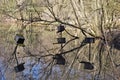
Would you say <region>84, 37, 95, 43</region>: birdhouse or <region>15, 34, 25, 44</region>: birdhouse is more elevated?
<region>15, 34, 25, 44</region>: birdhouse

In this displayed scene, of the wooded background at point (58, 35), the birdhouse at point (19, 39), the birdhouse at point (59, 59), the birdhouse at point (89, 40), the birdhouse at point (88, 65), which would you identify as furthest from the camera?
the birdhouse at point (89, 40)

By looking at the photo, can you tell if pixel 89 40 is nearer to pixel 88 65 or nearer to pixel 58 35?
pixel 58 35

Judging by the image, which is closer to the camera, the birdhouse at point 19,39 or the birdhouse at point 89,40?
the birdhouse at point 19,39

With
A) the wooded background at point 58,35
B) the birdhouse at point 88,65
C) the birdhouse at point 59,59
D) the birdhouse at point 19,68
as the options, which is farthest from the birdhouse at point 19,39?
the birdhouse at point 88,65

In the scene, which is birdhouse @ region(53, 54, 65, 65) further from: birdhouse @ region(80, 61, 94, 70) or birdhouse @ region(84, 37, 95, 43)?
birdhouse @ region(84, 37, 95, 43)

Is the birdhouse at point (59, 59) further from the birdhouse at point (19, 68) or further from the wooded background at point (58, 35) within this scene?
the birdhouse at point (19, 68)

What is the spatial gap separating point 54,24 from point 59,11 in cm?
39

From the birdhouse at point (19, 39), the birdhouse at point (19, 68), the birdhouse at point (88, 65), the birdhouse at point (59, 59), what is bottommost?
the birdhouse at point (88, 65)

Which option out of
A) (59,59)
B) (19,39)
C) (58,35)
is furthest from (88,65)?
(58,35)

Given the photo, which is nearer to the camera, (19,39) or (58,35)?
(19,39)

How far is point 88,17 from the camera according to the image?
7113 millimetres

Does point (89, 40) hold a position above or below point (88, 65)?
above

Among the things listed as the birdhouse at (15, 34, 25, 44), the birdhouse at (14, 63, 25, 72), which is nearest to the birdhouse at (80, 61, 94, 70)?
the birdhouse at (14, 63, 25, 72)

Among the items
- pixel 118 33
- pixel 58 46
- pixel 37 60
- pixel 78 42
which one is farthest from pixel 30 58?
pixel 118 33
